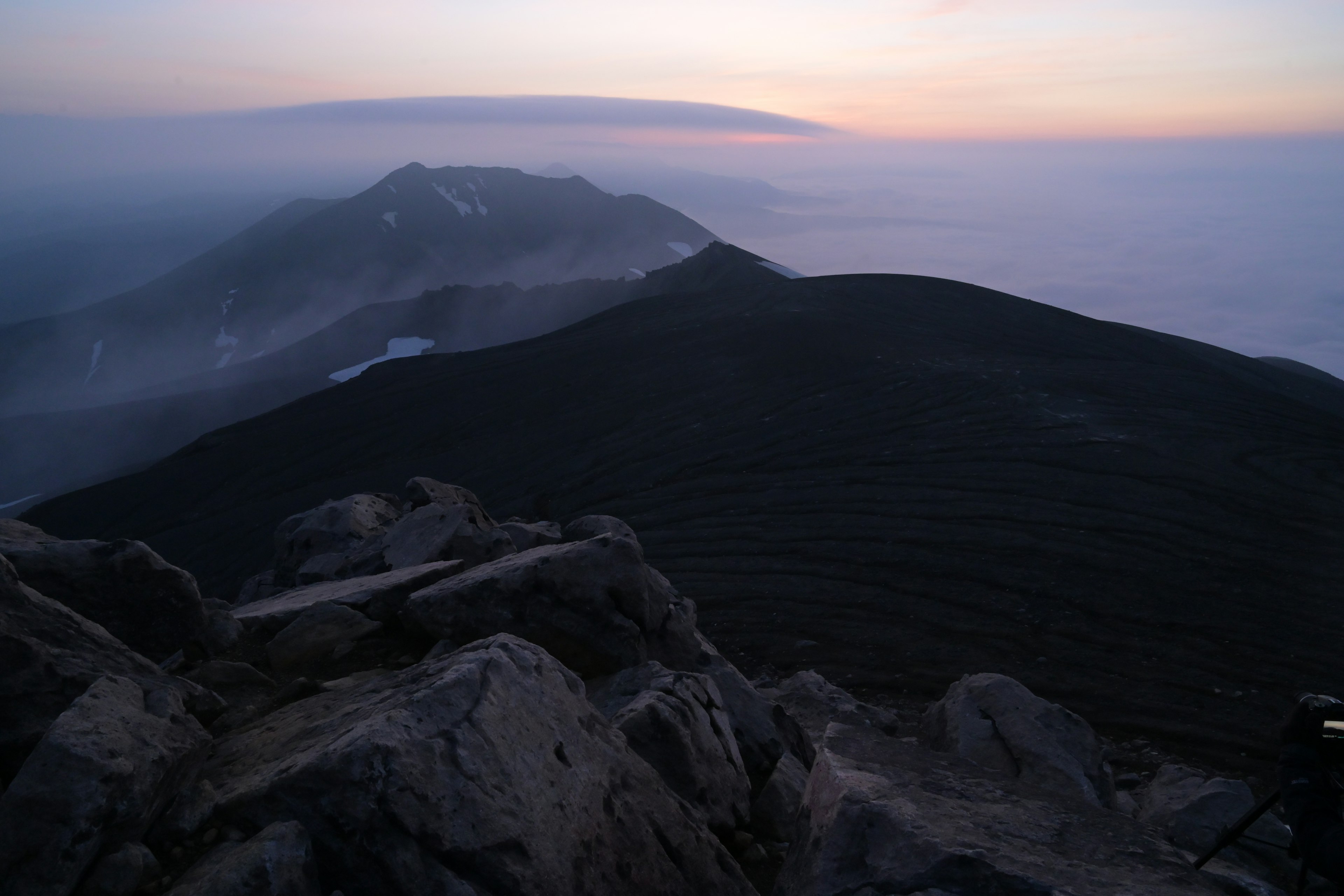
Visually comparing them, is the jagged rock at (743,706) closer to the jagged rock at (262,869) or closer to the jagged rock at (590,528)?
the jagged rock at (262,869)

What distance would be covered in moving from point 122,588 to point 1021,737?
25.6ft

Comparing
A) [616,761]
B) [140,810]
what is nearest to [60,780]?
[140,810]

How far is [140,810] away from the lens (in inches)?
152

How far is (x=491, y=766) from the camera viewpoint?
13.5 ft

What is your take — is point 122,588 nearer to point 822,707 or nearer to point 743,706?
point 743,706

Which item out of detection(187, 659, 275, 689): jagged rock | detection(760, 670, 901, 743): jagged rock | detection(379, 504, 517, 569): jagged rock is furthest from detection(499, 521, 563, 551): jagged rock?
detection(187, 659, 275, 689): jagged rock

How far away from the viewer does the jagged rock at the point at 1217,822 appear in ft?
20.6

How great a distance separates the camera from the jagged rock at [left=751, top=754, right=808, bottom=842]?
18.7 ft

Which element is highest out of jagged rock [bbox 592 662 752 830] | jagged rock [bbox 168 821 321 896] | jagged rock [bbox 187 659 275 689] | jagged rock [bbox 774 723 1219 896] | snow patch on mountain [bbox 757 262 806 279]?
snow patch on mountain [bbox 757 262 806 279]

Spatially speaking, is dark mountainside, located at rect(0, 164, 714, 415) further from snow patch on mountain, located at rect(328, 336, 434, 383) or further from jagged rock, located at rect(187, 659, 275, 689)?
jagged rock, located at rect(187, 659, 275, 689)

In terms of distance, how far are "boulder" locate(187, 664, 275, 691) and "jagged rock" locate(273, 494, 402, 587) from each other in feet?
21.1

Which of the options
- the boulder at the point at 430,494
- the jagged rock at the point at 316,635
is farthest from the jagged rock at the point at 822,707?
the boulder at the point at 430,494

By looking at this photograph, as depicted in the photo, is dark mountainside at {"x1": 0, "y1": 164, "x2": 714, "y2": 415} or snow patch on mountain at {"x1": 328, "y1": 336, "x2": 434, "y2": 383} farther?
dark mountainside at {"x1": 0, "y1": 164, "x2": 714, "y2": 415}

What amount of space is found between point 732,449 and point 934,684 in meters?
11.4
